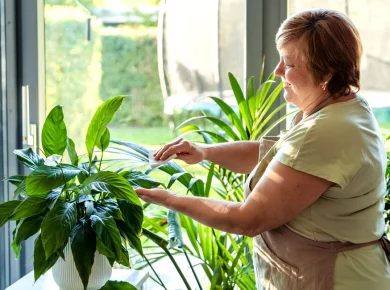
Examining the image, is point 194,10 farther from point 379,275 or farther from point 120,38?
point 379,275

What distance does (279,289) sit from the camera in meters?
1.77

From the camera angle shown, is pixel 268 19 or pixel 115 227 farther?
pixel 268 19

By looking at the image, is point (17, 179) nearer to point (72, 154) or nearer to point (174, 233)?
point (72, 154)

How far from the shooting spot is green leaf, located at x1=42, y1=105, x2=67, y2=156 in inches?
73.3

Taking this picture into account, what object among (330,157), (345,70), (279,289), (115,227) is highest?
(345,70)

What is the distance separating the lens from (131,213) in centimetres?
180

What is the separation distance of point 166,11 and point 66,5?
0.45 meters

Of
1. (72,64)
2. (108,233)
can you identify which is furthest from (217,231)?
(72,64)

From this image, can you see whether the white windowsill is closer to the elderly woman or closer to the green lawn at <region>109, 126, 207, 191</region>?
the elderly woman

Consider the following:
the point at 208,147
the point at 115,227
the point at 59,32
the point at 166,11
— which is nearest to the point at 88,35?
the point at 59,32

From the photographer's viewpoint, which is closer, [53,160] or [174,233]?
[53,160]

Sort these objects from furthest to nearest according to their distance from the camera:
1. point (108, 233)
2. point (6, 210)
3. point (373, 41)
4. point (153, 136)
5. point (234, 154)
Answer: point (153, 136) < point (373, 41) < point (234, 154) < point (6, 210) < point (108, 233)

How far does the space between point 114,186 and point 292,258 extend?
495 mm

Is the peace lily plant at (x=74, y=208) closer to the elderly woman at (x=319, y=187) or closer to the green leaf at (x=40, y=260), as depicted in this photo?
the green leaf at (x=40, y=260)
